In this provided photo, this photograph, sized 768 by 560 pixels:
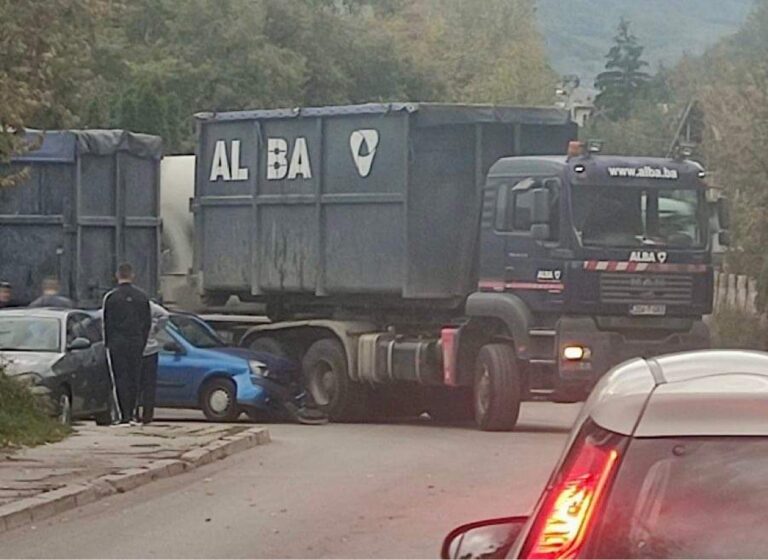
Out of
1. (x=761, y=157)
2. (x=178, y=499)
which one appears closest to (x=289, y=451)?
(x=178, y=499)

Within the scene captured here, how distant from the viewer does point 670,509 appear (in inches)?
168

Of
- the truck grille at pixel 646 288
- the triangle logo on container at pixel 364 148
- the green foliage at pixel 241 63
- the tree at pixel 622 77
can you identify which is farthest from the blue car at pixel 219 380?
the tree at pixel 622 77

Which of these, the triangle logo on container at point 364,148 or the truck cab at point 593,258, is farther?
the triangle logo on container at point 364,148

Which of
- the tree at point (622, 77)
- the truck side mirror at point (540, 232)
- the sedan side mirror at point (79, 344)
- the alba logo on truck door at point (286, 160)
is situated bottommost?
the sedan side mirror at point (79, 344)

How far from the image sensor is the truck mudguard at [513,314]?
20312mm

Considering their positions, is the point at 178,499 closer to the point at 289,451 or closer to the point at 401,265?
the point at 289,451

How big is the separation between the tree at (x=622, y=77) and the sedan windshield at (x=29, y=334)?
122m

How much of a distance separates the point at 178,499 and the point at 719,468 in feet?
31.5

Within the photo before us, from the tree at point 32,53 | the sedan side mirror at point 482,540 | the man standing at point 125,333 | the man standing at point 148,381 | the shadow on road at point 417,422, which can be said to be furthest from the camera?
the shadow on road at point 417,422

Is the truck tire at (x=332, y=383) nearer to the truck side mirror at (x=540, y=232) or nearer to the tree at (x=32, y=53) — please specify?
the truck side mirror at (x=540, y=232)

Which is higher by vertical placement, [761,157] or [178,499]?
[761,157]

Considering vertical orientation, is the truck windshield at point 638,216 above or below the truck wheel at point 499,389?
above

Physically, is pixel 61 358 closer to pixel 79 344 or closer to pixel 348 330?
pixel 79 344

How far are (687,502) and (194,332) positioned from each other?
19626mm
